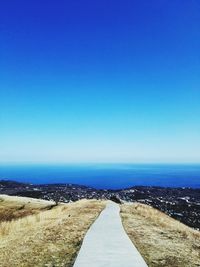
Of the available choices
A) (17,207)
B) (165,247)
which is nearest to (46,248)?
(165,247)

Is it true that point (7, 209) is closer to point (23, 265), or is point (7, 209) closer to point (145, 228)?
point (145, 228)

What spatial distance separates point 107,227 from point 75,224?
2.08 metres

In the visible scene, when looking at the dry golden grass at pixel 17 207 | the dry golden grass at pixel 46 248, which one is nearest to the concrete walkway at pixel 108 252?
the dry golden grass at pixel 46 248

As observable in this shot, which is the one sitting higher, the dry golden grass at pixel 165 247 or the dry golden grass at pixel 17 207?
the dry golden grass at pixel 165 247

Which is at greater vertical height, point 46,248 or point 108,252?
point 108,252

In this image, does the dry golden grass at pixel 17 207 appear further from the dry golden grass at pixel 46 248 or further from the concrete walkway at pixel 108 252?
the concrete walkway at pixel 108 252

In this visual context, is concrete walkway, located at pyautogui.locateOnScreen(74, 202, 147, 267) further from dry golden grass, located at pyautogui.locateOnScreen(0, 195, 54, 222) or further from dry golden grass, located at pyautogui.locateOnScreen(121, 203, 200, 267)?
dry golden grass, located at pyautogui.locateOnScreen(0, 195, 54, 222)

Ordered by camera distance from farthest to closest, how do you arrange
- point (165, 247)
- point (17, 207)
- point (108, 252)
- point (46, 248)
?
point (17, 207)
point (165, 247)
point (46, 248)
point (108, 252)

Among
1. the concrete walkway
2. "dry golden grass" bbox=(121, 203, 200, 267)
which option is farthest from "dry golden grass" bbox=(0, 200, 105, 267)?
"dry golden grass" bbox=(121, 203, 200, 267)

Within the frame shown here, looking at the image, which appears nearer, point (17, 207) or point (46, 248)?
point (46, 248)

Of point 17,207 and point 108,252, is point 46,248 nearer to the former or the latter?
point 108,252

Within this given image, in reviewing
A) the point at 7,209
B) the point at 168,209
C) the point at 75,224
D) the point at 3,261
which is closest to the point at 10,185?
the point at 168,209

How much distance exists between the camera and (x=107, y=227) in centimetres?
2503

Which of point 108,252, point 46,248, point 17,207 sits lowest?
point 17,207
